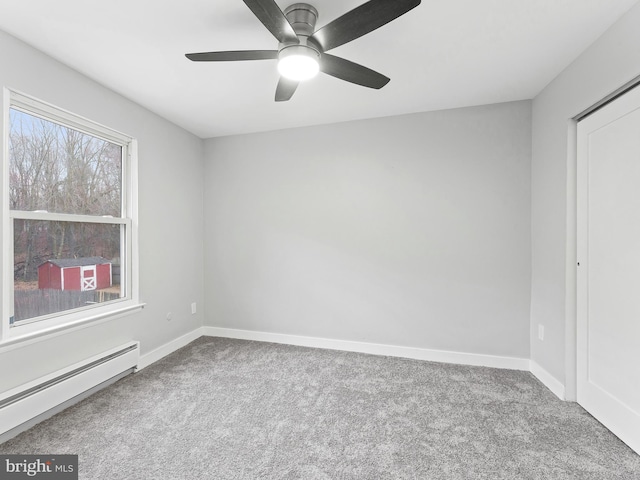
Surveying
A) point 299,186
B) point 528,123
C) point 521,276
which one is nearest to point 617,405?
point 521,276

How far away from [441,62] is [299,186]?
1.77m

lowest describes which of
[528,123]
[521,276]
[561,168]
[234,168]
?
[521,276]

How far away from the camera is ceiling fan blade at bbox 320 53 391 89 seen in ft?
5.33

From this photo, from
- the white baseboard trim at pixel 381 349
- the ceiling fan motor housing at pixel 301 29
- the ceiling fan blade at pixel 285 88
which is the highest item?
the ceiling fan motor housing at pixel 301 29

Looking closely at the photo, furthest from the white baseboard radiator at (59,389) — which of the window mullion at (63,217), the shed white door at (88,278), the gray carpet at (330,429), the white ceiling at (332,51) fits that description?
the white ceiling at (332,51)

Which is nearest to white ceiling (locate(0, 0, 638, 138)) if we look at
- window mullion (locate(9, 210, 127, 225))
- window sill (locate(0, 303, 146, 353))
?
window mullion (locate(9, 210, 127, 225))

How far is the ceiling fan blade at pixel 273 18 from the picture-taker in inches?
47.9

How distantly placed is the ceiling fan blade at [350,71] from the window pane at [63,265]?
222cm

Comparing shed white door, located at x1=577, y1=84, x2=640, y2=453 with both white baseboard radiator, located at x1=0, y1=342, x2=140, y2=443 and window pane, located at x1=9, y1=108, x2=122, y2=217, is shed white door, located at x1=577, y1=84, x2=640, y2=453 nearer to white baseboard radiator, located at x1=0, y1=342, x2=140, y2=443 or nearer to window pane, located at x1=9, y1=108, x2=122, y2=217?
white baseboard radiator, located at x1=0, y1=342, x2=140, y2=443

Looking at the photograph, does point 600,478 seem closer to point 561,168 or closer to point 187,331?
point 561,168

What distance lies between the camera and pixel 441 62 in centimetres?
204

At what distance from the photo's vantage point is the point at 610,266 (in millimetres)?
1820

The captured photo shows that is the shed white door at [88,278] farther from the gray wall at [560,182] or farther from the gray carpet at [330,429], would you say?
the gray wall at [560,182]

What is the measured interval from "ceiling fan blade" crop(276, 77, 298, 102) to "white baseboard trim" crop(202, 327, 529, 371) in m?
2.43
